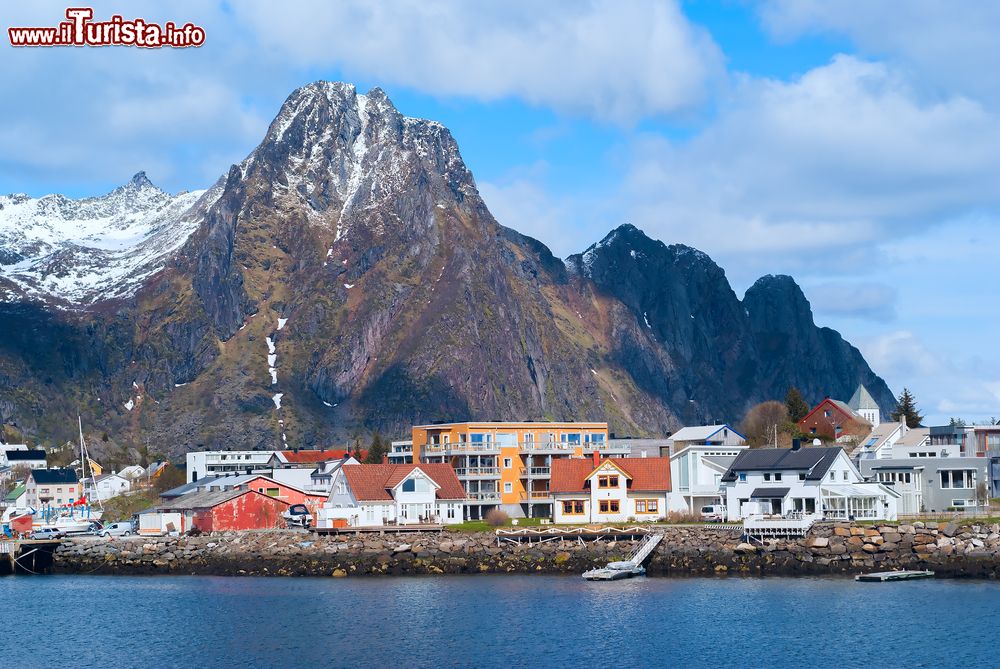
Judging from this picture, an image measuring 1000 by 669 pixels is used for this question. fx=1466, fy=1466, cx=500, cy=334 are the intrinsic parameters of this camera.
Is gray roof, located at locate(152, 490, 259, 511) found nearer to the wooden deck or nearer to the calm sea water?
the wooden deck

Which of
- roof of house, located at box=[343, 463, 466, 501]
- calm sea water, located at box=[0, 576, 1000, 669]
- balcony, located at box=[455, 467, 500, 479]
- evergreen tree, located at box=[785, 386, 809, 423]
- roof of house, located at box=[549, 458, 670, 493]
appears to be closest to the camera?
calm sea water, located at box=[0, 576, 1000, 669]

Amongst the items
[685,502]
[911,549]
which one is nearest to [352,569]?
[685,502]

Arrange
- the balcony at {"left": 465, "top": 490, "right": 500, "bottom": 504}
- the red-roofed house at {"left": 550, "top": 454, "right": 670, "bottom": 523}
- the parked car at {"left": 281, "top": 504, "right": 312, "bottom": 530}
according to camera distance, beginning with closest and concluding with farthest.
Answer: the red-roofed house at {"left": 550, "top": 454, "right": 670, "bottom": 523}
the parked car at {"left": 281, "top": 504, "right": 312, "bottom": 530}
the balcony at {"left": 465, "top": 490, "right": 500, "bottom": 504}

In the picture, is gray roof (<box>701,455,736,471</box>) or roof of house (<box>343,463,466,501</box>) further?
roof of house (<box>343,463,466,501</box>)

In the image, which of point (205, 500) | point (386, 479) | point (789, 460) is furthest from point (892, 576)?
point (205, 500)

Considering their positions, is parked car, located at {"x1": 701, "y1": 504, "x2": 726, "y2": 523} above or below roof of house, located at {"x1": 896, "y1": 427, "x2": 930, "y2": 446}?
below

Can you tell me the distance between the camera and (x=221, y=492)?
12244 cm

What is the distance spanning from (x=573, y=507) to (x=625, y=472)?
486cm

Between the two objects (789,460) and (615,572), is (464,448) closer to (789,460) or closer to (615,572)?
(789,460)

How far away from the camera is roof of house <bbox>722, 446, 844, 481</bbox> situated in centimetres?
9869

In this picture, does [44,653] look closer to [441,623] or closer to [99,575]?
[441,623]

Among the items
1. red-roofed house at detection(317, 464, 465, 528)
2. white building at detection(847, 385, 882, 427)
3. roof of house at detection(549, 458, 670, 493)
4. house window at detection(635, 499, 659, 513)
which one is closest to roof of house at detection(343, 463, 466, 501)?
red-roofed house at detection(317, 464, 465, 528)

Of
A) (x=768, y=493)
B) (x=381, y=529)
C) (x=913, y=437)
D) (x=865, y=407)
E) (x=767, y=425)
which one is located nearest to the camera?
(x=768, y=493)

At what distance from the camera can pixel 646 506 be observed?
10919 centimetres
